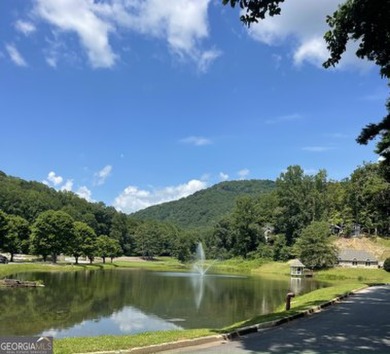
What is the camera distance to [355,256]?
8269 cm

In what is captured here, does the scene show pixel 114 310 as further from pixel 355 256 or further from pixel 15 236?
pixel 355 256

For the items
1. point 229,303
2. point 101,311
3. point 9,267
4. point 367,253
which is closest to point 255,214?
point 367,253

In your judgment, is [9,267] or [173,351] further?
[9,267]

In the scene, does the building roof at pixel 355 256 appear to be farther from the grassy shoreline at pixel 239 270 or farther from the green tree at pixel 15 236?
the green tree at pixel 15 236

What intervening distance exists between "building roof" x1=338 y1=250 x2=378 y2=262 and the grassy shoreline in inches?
312

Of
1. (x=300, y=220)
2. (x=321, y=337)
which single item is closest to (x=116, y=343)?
(x=321, y=337)

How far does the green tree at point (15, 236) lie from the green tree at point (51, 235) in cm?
307

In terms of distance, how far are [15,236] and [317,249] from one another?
170 ft

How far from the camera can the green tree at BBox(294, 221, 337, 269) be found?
260 feet

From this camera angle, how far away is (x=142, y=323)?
23562 millimetres

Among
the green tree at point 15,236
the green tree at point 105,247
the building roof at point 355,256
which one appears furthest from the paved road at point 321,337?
the green tree at point 105,247

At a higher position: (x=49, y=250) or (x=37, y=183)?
(x=37, y=183)

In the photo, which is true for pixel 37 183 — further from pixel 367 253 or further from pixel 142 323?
pixel 142 323

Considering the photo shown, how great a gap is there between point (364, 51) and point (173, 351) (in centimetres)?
903
